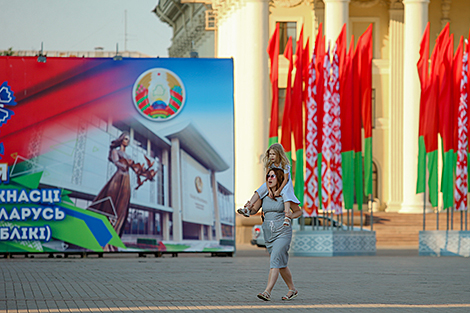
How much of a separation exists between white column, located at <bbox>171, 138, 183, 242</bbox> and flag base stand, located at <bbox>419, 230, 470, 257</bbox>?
7536 millimetres

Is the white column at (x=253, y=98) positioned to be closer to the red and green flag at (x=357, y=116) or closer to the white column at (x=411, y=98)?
the white column at (x=411, y=98)

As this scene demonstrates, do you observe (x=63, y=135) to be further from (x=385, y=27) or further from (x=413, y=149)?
(x=385, y=27)

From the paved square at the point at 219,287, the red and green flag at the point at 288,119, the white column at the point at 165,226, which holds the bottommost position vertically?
the paved square at the point at 219,287

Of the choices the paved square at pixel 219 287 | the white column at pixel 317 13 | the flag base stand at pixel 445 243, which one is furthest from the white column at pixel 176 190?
the white column at pixel 317 13

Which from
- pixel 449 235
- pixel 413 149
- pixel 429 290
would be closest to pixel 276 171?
pixel 429 290

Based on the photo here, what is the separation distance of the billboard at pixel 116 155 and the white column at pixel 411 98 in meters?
22.6

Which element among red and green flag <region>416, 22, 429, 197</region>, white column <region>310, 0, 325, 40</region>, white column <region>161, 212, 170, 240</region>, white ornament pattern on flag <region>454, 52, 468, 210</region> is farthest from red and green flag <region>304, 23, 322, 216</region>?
white column <region>310, 0, 325, 40</region>

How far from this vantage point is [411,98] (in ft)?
138

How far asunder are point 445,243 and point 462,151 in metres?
2.61

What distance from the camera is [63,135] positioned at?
2073 cm

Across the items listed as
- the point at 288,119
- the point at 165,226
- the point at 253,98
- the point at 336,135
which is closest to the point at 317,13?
the point at 253,98

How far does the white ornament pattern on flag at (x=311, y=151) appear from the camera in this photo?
23.8m

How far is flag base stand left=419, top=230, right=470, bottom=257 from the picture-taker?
2356 centimetres

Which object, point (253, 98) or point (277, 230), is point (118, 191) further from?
point (253, 98)
